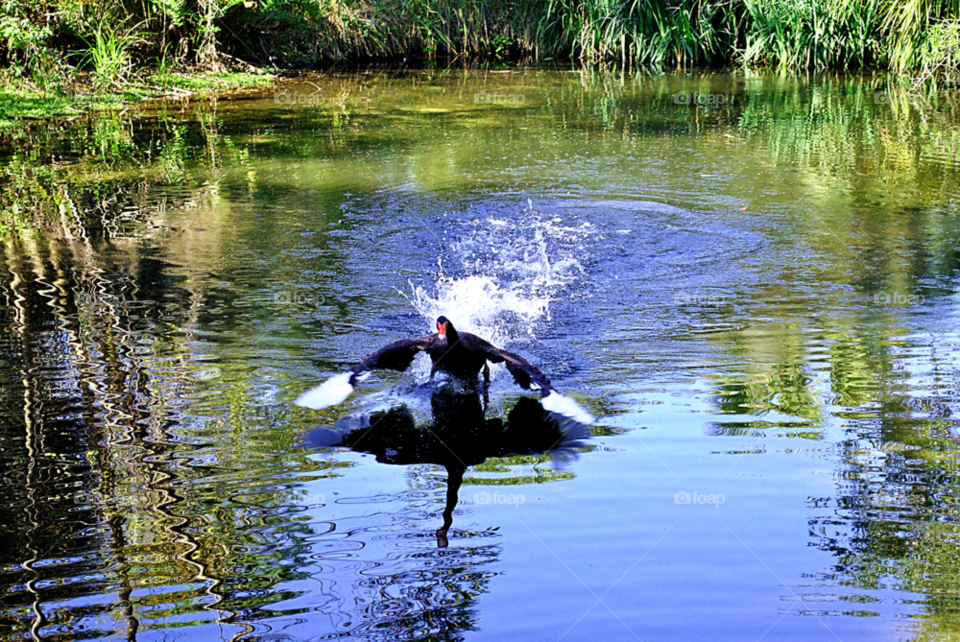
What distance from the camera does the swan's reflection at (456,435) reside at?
496 centimetres

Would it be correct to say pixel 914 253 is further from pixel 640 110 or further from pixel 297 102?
pixel 297 102

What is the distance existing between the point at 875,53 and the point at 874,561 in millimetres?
16683

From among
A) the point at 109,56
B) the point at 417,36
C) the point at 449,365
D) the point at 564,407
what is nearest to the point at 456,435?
the point at 449,365

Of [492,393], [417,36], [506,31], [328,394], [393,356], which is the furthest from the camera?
[417,36]

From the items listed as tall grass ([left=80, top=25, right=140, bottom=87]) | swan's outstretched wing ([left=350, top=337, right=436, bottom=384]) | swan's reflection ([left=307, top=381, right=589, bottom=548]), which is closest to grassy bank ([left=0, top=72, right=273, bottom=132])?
tall grass ([left=80, top=25, right=140, bottom=87])

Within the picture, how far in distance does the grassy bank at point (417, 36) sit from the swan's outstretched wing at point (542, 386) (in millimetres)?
11784

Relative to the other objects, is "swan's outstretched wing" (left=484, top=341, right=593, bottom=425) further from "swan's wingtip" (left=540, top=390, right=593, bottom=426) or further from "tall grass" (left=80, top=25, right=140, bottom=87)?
"tall grass" (left=80, top=25, right=140, bottom=87)

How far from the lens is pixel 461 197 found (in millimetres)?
10055

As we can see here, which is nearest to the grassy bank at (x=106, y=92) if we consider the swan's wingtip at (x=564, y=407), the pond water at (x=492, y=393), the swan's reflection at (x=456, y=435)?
the pond water at (x=492, y=393)

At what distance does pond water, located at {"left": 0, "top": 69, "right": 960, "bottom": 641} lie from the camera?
3801 millimetres

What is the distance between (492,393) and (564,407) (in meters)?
0.90

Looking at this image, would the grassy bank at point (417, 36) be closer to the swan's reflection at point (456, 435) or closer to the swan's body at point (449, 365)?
the swan's body at point (449, 365)

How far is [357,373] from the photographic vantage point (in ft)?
17.2

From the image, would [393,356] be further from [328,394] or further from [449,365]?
[328,394]
